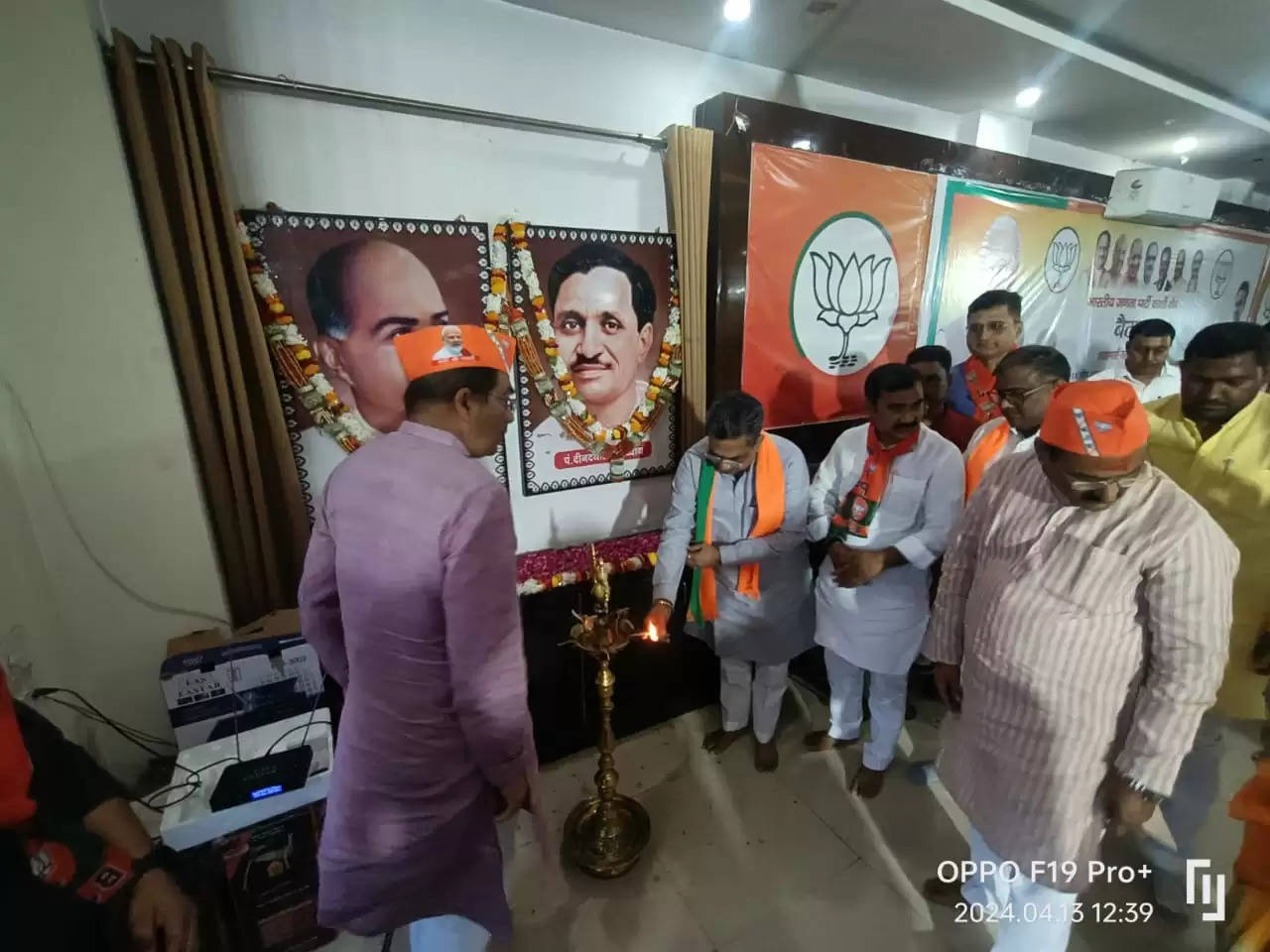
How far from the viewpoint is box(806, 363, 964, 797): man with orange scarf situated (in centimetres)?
182

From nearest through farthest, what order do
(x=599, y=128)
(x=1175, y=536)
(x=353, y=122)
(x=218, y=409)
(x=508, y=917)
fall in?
1. (x=1175, y=536)
2. (x=508, y=917)
3. (x=218, y=409)
4. (x=353, y=122)
5. (x=599, y=128)

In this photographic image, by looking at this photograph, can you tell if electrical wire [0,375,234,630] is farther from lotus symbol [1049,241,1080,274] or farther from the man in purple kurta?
lotus symbol [1049,241,1080,274]

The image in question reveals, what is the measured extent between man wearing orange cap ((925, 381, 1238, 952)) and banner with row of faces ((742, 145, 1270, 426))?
1.53m

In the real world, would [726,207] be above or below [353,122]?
below

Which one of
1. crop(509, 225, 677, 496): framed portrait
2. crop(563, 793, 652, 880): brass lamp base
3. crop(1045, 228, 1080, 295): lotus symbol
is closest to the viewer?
crop(563, 793, 652, 880): brass lamp base

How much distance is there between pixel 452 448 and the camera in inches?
41.6

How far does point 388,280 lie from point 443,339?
3.49 ft

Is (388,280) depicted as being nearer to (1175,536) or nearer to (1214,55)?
(1175,536)

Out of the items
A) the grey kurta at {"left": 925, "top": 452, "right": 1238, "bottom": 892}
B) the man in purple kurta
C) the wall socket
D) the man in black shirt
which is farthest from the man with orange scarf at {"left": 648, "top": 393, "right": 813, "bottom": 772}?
the wall socket

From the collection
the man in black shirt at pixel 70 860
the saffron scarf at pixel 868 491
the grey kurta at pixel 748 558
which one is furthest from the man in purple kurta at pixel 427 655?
the saffron scarf at pixel 868 491

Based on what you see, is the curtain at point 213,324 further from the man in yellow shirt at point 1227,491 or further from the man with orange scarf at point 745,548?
the man in yellow shirt at point 1227,491

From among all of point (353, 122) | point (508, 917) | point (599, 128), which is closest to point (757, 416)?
point (599, 128)

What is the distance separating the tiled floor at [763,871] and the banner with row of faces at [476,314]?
1.15 m

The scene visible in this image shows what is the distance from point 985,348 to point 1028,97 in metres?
1.62
